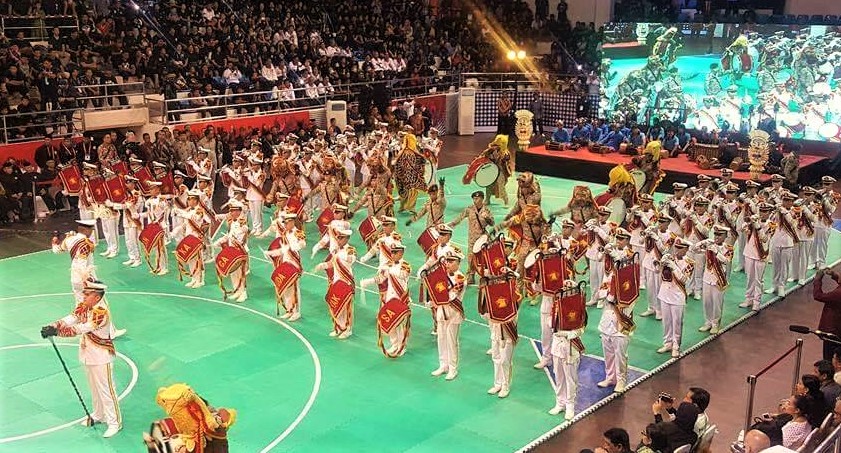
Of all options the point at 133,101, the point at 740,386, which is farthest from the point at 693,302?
the point at 133,101

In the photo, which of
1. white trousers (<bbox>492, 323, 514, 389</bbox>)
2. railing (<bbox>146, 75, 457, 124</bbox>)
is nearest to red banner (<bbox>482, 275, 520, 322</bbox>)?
white trousers (<bbox>492, 323, 514, 389</bbox>)

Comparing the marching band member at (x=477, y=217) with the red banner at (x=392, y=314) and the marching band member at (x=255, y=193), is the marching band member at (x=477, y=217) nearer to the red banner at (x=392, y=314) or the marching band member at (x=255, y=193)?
the red banner at (x=392, y=314)

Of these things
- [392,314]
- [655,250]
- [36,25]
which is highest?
[36,25]

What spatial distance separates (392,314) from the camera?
1223 cm

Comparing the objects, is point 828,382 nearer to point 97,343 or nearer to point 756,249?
point 756,249

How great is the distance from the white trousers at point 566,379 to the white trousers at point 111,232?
33.1 ft

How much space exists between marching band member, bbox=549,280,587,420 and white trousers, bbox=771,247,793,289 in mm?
6309

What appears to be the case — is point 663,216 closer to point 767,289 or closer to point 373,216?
point 767,289

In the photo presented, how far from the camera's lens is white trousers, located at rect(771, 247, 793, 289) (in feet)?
51.2

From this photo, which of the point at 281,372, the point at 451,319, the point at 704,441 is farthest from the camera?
the point at 281,372

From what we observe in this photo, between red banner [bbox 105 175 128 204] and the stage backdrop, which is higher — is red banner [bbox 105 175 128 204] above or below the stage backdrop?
below

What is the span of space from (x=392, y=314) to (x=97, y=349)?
3.82m

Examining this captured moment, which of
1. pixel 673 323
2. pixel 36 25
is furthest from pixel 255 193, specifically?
pixel 36 25

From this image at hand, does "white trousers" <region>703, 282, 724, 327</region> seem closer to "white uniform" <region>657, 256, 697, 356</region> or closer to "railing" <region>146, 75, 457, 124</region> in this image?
"white uniform" <region>657, 256, 697, 356</region>
